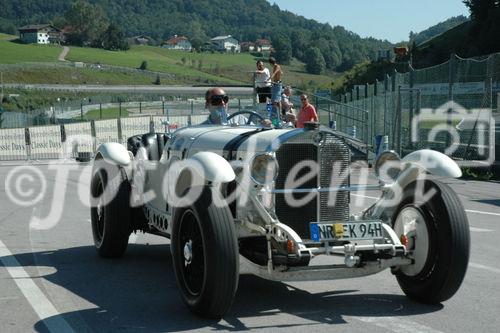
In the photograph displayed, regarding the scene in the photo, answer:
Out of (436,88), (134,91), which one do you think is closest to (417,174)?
(436,88)

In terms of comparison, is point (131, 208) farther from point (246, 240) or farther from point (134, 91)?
point (134, 91)

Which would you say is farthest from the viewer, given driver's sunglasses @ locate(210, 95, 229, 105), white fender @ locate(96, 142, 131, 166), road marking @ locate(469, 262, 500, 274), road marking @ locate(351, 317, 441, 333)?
white fender @ locate(96, 142, 131, 166)

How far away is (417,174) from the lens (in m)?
6.84

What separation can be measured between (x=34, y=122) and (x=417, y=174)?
4079cm

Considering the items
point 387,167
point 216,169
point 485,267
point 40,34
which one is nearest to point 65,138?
point 485,267

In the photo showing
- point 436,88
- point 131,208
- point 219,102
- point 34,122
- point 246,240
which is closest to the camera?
point 246,240

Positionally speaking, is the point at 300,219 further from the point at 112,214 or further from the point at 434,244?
the point at 112,214

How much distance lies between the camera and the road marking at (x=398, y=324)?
225 inches

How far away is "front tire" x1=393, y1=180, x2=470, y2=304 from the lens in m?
6.21

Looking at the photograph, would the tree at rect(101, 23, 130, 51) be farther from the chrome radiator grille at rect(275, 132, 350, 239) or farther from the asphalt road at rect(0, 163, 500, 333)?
the chrome radiator grille at rect(275, 132, 350, 239)

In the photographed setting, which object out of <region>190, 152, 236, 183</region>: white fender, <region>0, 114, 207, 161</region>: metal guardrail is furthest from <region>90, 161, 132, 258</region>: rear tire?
<region>0, 114, 207, 161</region>: metal guardrail

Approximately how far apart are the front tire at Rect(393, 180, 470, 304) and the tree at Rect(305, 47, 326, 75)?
91698 millimetres

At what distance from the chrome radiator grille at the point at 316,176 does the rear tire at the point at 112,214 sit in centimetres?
253

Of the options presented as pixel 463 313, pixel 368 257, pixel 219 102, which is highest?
pixel 219 102
